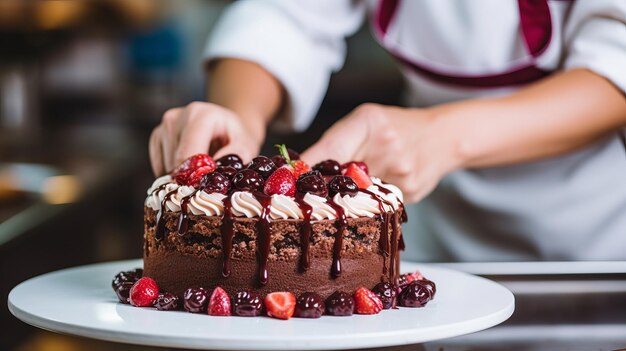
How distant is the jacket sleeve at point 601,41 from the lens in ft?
5.66

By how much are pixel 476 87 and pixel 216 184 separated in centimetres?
96

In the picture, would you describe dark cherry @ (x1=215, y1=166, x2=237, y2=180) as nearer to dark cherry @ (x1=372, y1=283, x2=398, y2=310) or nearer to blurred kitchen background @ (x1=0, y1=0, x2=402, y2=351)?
dark cherry @ (x1=372, y1=283, x2=398, y2=310)

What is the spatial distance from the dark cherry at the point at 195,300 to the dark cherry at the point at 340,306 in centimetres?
17

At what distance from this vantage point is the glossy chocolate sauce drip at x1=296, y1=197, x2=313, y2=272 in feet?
3.95

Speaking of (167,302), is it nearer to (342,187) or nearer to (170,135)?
(342,187)

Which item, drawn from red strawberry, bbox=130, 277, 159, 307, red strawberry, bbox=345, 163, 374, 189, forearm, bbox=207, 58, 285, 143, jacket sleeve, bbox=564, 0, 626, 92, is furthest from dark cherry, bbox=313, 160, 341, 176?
jacket sleeve, bbox=564, 0, 626, 92

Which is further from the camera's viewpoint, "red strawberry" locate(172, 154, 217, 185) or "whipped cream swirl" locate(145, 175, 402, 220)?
"red strawberry" locate(172, 154, 217, 185)

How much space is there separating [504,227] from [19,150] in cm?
275

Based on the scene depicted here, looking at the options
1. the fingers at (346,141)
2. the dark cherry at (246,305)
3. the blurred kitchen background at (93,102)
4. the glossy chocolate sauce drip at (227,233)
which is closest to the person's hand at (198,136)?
the fingers at (346,141)

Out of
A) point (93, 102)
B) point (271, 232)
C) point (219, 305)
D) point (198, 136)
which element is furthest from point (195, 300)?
point (93, 102)

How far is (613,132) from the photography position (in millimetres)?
1907

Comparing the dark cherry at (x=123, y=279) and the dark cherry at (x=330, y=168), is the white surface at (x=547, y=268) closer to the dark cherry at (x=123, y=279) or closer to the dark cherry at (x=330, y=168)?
the dark cherry at (x=330, y=168)

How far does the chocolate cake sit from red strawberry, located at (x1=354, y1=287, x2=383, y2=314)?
63 millimetres

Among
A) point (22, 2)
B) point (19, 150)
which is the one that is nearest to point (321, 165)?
point (19, 150)
